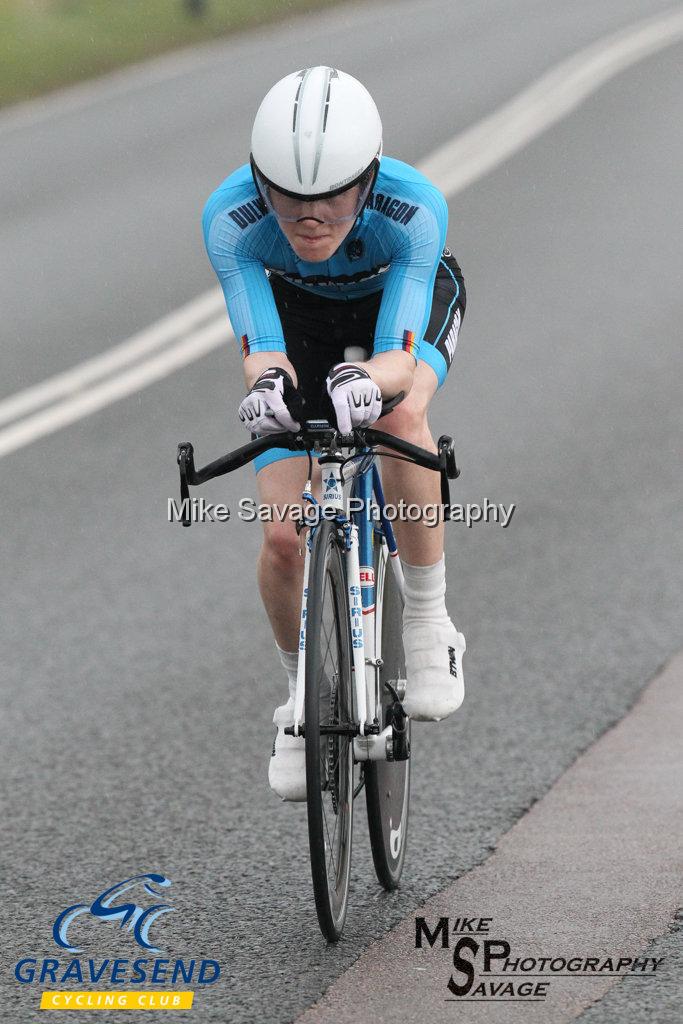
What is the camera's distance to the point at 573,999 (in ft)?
12.3

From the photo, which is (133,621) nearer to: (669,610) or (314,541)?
(669,610)

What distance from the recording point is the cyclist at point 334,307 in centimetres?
401

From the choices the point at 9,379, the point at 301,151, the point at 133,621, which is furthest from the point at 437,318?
the point at 9,379

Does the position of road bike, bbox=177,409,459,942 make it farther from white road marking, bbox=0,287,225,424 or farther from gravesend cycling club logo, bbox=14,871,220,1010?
white road marking, bbox=0,287,225,424

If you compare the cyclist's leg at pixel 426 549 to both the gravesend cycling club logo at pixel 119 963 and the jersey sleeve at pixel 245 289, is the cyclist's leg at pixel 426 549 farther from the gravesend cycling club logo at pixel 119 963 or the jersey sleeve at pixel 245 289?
the gravesend cycling club logo at pixel 119 963

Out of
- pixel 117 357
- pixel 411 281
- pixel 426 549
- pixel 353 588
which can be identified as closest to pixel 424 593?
pixel 426 549

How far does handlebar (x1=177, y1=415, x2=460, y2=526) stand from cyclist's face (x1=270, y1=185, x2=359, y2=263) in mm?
442

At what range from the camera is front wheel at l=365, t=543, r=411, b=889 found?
4504 millimetres

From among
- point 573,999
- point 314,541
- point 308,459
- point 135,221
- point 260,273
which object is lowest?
point 573,999

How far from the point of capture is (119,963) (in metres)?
4.07

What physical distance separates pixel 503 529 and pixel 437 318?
3616 mm

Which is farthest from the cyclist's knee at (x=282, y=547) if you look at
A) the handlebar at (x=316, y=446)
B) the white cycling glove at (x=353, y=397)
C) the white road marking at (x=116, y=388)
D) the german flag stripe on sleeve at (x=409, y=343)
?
the white road marking at (x=116, y=388)

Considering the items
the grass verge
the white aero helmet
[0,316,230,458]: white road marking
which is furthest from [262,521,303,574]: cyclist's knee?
the grass verge

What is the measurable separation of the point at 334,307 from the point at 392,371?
0.59 metres
